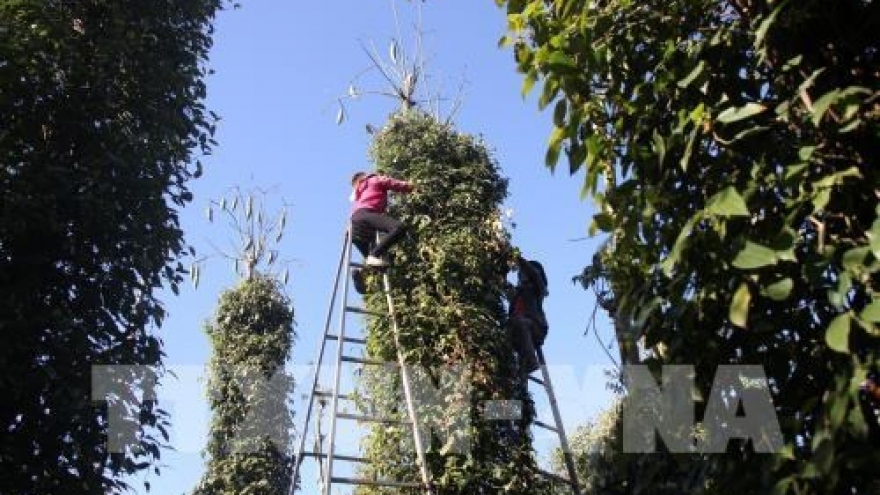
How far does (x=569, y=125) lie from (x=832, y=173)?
797 mm

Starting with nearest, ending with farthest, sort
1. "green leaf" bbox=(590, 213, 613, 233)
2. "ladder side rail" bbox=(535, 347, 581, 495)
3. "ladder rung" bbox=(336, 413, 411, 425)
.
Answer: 1. "green leaf" bbox=(590, 213, 613, 233)
2. "ladder rung" bbox=(336, 413, 411, 425)
3. "ladder side rail" bbox=(535, 347, 581, 495)

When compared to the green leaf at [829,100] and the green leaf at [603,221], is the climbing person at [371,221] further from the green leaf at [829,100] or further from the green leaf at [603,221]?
the green leaf at [829,100]

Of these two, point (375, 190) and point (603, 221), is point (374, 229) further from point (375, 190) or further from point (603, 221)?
point (603, 221)

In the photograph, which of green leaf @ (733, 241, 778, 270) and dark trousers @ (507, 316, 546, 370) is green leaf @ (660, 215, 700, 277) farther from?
dark trousers @ (507, 316, 546, 370)

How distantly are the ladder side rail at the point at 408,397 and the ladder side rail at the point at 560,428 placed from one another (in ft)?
3.20

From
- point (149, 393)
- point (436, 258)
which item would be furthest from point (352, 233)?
point (149, 393)

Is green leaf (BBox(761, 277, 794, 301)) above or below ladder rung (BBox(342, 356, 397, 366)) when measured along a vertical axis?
below

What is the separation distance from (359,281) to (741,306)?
17.3 feet

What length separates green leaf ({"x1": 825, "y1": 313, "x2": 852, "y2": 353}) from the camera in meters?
1.90

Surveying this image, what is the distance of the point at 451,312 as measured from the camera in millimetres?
7016

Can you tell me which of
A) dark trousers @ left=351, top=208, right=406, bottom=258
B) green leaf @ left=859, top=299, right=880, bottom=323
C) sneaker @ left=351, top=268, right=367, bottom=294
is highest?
dark trousers @ left=351, top=208, right=406, bottom=258

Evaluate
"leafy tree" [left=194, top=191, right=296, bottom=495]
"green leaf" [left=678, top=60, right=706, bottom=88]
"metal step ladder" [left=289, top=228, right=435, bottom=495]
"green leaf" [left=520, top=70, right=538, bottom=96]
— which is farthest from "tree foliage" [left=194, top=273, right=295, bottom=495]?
"green leaf" [left=678, top=60, right=706, bottom=88]

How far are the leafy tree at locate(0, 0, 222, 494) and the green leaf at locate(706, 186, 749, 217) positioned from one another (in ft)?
15.5

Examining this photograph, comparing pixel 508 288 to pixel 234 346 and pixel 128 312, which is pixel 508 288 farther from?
pixel 234 346
